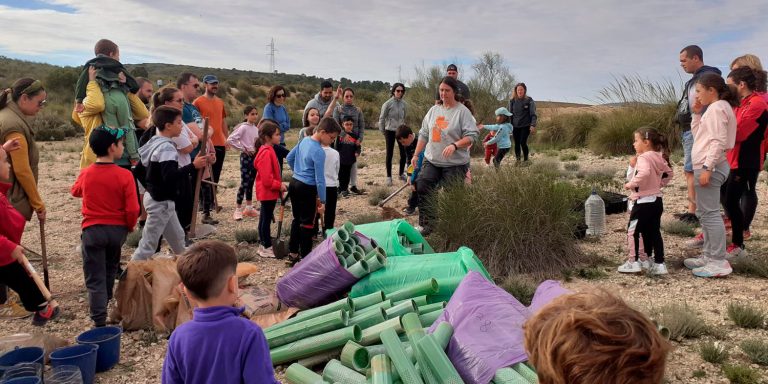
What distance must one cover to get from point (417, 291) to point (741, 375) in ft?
7.01

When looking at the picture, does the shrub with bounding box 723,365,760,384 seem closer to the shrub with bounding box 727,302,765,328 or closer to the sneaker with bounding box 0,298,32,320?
the shrub with bounding box 727,302,765,328

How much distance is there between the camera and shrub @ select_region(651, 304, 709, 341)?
4.04 meters

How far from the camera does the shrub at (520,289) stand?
16.1 feet

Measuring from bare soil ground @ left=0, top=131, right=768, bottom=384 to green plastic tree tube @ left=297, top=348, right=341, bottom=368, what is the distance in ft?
3.28

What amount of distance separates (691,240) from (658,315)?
2.67 meters

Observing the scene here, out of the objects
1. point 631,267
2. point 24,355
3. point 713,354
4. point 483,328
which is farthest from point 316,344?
point 631,267

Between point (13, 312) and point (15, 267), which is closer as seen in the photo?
point (15, 267)

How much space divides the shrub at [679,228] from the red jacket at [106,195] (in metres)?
6.21

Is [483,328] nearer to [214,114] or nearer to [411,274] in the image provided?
[411,274]

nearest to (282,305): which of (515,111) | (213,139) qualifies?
(213,139)

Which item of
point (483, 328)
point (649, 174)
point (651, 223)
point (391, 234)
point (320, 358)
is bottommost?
point (320, 358)

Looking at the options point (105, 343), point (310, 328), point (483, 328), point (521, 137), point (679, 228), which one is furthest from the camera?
point (521, 137)

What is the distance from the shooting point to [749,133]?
5594 millimetres

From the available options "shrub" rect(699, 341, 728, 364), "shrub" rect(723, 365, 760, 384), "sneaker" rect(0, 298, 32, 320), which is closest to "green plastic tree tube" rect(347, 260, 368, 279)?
"shrub" rect(699, 341, 728, 364)
